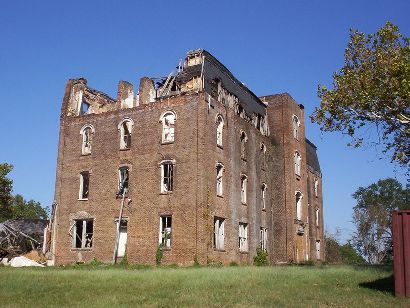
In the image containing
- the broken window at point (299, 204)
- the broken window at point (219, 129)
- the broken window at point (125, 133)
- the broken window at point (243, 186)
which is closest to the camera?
the broken window at point (219, 129)

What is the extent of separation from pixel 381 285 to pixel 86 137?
21126mm

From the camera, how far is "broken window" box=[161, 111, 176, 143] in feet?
91.7

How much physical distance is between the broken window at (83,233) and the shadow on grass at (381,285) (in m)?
17.6

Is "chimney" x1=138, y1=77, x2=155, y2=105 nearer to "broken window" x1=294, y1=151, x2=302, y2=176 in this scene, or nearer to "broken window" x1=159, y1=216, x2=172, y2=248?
"broken window" x1=159, y1=216, x2=172, y2=248

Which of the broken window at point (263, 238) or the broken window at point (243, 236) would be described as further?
the broken window at point (263, 238)

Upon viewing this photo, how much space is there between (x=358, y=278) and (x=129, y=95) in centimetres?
1893

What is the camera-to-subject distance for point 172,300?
12562mm

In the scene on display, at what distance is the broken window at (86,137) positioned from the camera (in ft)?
101

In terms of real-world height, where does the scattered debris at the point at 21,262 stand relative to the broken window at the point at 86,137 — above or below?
below

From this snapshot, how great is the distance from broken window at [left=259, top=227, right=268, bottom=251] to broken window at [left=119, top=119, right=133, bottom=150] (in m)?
10.6

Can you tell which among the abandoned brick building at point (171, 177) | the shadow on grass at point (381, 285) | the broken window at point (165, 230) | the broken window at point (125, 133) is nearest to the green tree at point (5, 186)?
the abandoned brick building at point (171, 177)

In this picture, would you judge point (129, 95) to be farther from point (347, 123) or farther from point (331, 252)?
point (331, 252)

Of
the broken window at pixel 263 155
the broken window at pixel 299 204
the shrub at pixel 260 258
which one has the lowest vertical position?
the shrub at pixel 260 258

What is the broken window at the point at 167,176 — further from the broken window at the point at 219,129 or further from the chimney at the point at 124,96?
the chimney at the point at 124,96
